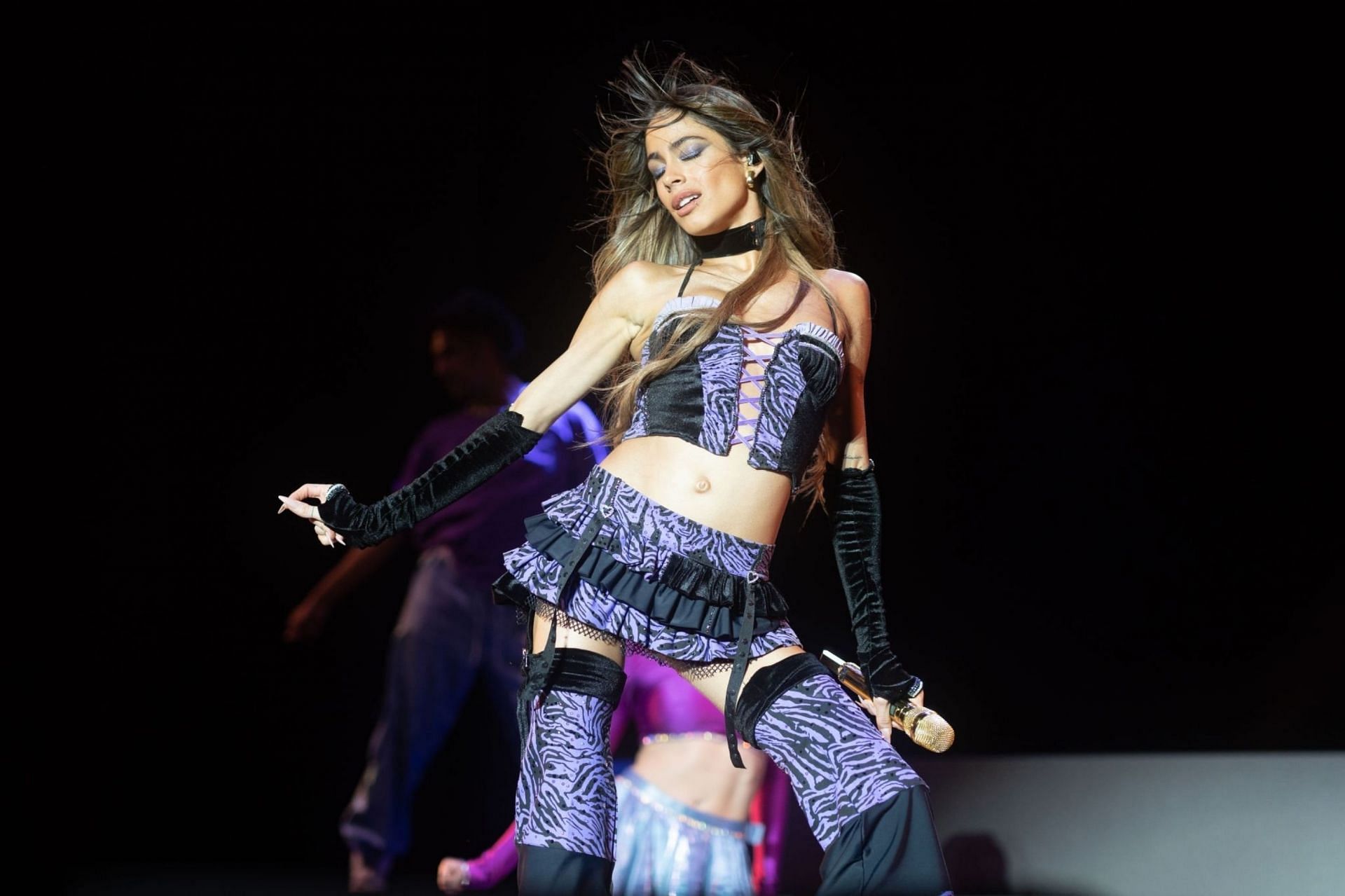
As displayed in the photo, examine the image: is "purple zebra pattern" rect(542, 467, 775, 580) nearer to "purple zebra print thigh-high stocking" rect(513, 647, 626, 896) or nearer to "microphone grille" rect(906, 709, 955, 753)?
"purple zebra print thigh-high stocking" rect(513, 647, 626, 896)

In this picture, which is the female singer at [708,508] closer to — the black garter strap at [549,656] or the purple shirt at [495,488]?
the black garter strap at [549,656]

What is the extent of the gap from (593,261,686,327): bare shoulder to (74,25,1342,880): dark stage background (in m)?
1.38

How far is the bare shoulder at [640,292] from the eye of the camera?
2.22 m

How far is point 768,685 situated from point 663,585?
229mm

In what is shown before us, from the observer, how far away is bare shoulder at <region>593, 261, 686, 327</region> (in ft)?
7.28

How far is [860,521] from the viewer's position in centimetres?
225

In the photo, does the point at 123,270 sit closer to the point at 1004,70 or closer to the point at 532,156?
the point at 532,156

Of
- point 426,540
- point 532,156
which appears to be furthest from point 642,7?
point 426,540

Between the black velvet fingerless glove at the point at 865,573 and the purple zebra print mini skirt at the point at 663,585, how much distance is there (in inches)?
7.1

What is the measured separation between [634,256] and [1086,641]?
2.12 metres

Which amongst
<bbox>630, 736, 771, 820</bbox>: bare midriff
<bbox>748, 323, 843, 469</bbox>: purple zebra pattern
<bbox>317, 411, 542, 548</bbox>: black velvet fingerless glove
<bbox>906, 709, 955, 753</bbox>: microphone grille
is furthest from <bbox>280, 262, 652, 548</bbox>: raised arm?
<bbox>630, 736, 771, 820</bbox>: bare midriff

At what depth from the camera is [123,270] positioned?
377 centimetres

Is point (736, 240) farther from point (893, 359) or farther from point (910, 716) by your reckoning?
point (893, 359)

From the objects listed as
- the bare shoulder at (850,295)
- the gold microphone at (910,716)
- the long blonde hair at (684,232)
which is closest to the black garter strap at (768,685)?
the gold microphone at (910,716)
